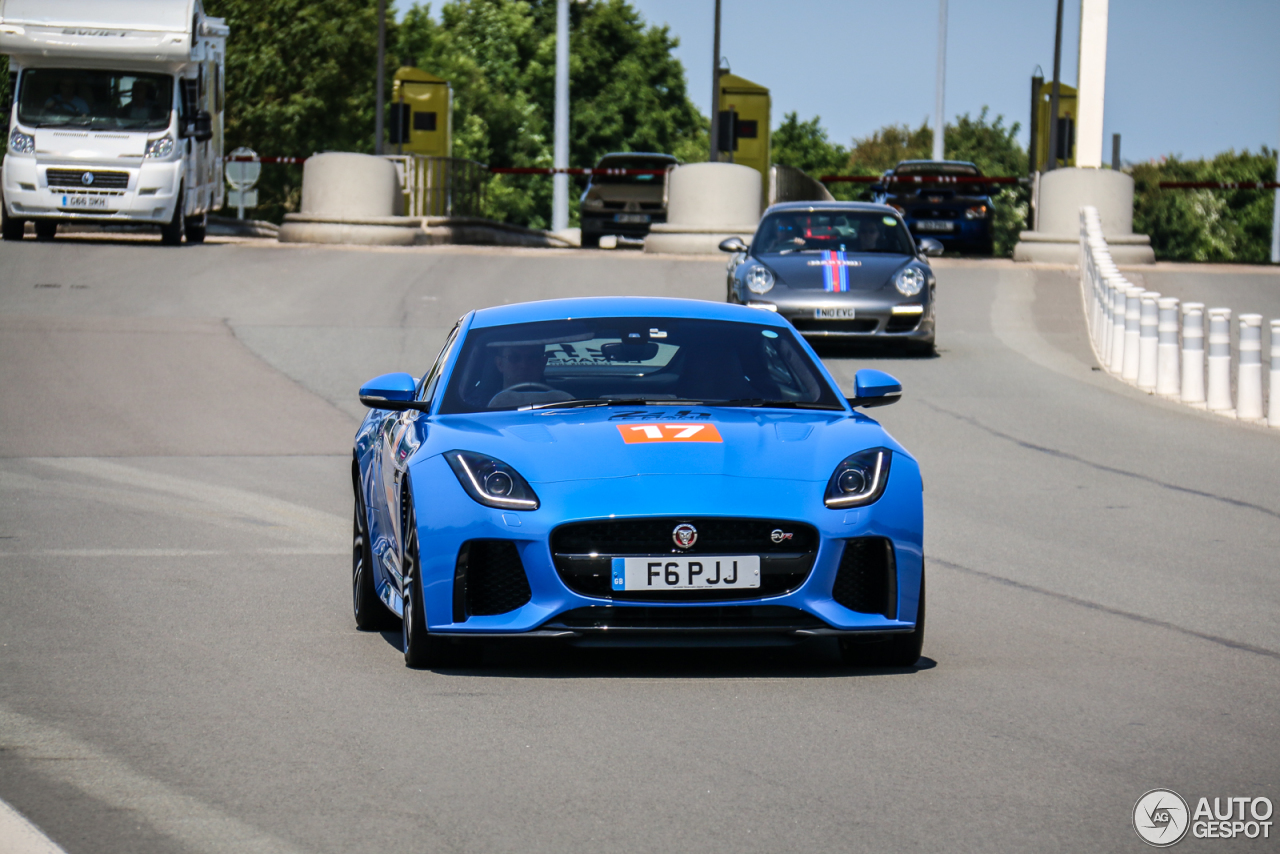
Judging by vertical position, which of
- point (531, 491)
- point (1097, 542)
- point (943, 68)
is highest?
point (943, 68)

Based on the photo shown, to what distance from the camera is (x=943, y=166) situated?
1524 inches

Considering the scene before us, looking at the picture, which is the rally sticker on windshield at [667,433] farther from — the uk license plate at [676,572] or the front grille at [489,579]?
the front grille at [489,579]

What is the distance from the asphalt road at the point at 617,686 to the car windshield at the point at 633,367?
3.07 ft

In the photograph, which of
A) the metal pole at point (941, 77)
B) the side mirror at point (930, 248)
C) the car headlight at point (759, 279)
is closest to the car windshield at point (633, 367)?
the car headlight at point (759, 279)

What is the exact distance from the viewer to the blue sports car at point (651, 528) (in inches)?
246

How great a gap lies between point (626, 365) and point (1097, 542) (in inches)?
138

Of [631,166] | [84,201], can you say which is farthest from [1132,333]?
[631,166]

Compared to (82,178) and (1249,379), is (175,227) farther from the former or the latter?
(1249,379)

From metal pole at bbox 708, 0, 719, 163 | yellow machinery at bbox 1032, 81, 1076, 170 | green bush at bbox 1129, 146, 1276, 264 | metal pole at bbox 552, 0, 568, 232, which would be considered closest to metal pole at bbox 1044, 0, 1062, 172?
yellow machinery at bbox 1032, 81, 1076, 170

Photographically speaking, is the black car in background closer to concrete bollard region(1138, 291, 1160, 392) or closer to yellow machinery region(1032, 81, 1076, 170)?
yellow machinery region(1032, 81, 1076, 170)

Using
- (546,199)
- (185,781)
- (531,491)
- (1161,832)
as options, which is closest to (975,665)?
(531,491)

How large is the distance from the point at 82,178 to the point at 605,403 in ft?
76.3

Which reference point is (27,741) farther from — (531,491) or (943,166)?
(943,166)

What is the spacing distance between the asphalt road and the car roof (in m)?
1.33
